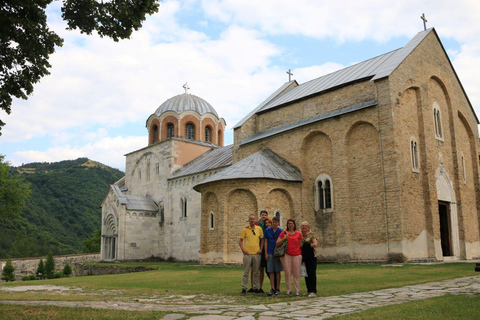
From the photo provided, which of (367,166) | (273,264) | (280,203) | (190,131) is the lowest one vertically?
(273,264)

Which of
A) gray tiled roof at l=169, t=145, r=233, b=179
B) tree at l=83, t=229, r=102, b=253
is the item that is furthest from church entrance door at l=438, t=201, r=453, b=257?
tree at l=83, t=229, r=102, b=253

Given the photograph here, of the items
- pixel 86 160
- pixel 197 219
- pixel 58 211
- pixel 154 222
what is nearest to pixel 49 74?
pixel 197 219

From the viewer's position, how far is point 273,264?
873cm

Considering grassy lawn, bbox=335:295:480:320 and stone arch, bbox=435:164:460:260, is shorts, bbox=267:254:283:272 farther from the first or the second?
stone arch, bbox=435:164:460:260

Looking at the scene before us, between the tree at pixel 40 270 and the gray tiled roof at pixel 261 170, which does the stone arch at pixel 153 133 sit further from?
the gray tiled roof at pixel 261 170

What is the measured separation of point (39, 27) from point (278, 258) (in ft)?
22.0

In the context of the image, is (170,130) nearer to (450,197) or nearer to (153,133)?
(153,133)

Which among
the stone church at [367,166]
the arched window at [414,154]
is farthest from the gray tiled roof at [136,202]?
the arched window at [414,154]

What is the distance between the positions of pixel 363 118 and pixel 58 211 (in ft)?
186

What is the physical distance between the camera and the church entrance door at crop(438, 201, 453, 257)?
20125 millimetres

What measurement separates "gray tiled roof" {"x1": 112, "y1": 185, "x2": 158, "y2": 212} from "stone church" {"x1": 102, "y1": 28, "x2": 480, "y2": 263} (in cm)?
782

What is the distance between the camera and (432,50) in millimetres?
21266

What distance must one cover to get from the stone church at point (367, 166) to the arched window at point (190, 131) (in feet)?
26.3

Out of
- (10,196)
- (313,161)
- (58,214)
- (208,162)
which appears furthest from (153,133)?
(58,214)
